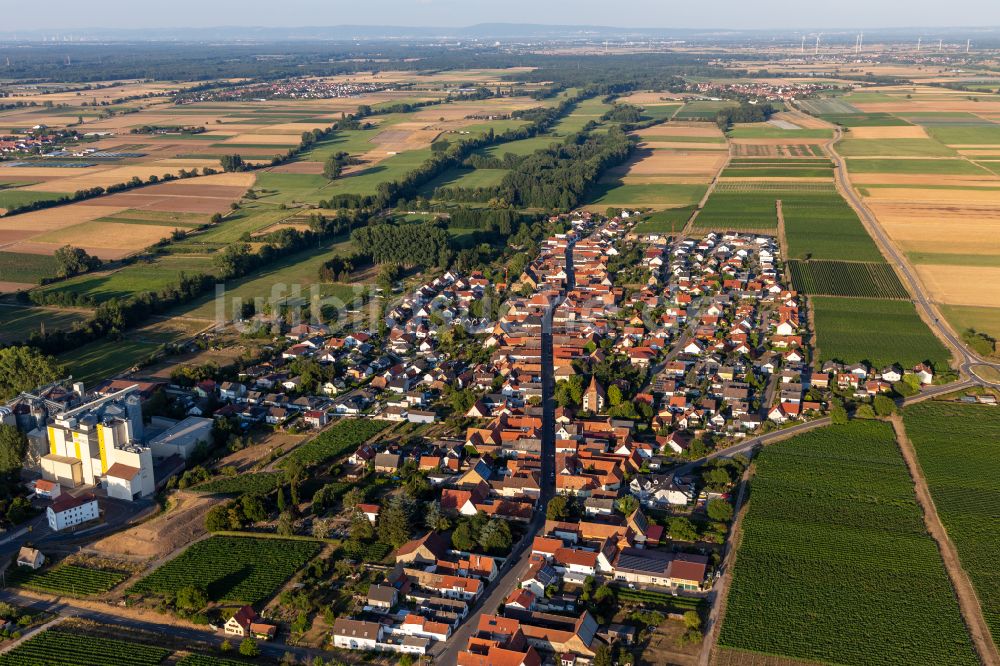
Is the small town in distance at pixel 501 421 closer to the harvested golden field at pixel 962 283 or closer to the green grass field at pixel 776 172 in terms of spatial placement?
the harvested golden field at pixel 962 283

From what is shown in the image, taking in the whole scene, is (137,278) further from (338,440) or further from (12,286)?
(338,440)

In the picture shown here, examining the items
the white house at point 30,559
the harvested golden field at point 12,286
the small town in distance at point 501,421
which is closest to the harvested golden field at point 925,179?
the small town in distance at point 501,421

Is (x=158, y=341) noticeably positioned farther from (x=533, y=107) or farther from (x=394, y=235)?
(x=533, y=107)

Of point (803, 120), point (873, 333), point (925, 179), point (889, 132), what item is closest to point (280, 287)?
point (873, 333)

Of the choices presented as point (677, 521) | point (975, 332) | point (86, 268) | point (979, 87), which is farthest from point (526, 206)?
point (979, 87)

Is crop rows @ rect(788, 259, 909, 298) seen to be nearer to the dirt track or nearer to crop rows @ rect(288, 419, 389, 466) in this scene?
the dirt track
